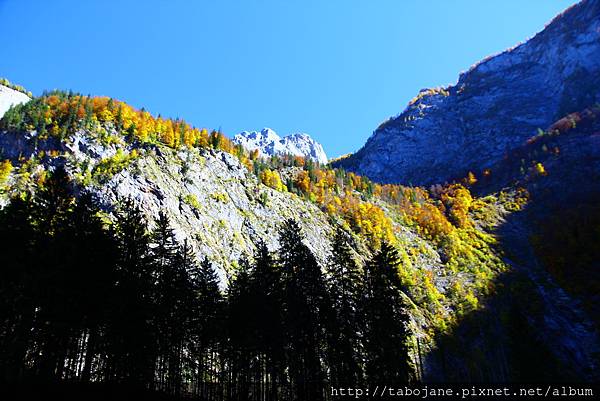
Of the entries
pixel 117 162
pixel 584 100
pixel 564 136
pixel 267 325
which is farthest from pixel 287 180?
pixel 584 100

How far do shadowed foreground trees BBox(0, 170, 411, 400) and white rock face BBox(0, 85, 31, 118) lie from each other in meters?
139

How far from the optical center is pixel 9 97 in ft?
479

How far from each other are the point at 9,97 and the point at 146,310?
156198mm

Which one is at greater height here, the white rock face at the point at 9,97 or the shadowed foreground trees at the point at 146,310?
the white rock face at the point at 9,97

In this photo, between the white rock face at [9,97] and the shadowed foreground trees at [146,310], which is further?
the white rock face at [9,97]

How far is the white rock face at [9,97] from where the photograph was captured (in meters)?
141

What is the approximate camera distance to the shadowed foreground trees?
87.9 ft

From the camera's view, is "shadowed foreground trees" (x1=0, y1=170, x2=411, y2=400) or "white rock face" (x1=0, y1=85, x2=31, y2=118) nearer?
"shadowed foreground trees" (x1=0, y1=170, x2=411, y2=400)

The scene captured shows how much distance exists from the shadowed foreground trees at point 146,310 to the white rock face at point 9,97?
455 ft

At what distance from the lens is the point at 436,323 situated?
82250 mm

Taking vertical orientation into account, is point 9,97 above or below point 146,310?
above

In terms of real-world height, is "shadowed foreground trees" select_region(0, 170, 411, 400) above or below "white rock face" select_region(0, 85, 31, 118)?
below

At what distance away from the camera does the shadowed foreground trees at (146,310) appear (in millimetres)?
26781

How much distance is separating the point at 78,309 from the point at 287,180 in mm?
112158
